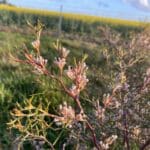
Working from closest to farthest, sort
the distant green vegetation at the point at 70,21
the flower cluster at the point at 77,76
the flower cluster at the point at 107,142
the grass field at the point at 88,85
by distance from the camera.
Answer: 1. the flower cluster at the point at 77,76
2. the flower cluster at the point at 107,142
3. the grass field at the point at 88,85
4. the distant green vegetation at the point at 70,21

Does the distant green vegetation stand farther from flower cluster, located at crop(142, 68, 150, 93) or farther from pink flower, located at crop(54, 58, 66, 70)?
pink flower, located at crop(54, 58, 66, 70)

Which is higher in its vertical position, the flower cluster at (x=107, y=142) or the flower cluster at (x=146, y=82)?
the flower cluster at (x=146, y=82)

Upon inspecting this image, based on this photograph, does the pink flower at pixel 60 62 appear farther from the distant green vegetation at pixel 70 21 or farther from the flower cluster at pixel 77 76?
the distant green vegetation at pixel 70 21

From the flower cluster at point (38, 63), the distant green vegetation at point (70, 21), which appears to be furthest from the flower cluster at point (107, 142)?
the distant green vegetation at point (70, 21)

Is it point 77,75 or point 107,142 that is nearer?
point 77,75

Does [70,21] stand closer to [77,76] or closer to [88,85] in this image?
[88,85]

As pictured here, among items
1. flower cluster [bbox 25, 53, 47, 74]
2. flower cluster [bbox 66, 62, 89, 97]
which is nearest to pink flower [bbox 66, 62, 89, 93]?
flower cluster [bbox 66, 62, 89, 97]

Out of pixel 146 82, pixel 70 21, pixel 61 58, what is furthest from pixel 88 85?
pixel 70 21

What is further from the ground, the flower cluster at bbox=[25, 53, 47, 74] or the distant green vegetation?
the flower cluster at bbox=[25, 53, 47, 74]

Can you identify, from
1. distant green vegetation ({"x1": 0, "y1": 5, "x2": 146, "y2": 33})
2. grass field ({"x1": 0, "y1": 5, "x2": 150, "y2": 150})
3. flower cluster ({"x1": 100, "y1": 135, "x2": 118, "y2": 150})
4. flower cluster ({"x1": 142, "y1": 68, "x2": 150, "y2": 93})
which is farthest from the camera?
distant green vegetation ({"x1": 0, "y1": 5, "x2": 146, "y2": 33})

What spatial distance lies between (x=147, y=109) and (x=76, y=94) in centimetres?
82

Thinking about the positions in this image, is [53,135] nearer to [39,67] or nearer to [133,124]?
[133,124]

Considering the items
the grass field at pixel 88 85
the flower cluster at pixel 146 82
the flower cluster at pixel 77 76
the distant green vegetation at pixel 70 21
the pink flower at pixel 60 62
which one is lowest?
the distant green vegetation at pixel 70 21

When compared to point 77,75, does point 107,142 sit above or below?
below
